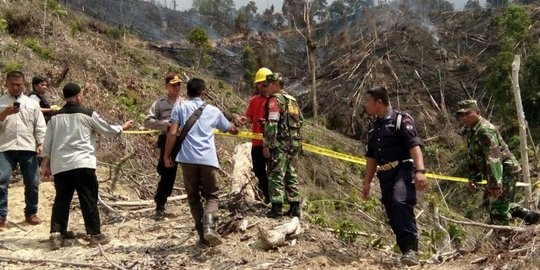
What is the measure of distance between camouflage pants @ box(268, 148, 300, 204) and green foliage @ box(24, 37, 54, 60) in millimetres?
7893

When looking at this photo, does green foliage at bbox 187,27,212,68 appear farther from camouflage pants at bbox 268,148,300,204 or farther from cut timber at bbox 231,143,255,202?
camouflage pants at bbox 268,148,300,204

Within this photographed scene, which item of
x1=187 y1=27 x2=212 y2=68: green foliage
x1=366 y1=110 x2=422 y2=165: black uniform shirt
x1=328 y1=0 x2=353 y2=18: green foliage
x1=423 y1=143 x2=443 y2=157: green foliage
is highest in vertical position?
x1=328 y1=0 x2=353 y2=18: green foliage

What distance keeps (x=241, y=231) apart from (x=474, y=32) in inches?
1410

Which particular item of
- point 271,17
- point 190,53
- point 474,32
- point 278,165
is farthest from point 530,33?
point 271,17

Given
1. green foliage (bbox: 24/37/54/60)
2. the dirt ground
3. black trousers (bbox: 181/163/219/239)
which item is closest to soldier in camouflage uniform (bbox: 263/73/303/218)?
the dirt ground

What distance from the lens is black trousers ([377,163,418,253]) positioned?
4141 millimetres

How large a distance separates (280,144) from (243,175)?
1344mm

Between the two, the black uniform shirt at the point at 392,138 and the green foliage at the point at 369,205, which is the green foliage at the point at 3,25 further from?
the black uniform shirt at the point at 392,138

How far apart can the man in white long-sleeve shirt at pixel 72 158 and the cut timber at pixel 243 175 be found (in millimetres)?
1683

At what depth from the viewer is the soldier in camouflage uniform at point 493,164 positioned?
4.84 metres

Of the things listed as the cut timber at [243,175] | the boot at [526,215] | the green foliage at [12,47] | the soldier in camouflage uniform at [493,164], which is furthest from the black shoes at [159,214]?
the green foliage at [12,47]

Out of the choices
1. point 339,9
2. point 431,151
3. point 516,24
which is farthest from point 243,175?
point 339,9

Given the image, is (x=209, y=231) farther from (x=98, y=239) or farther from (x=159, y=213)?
(x=159, y=213)

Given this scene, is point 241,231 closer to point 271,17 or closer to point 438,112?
point 438,112
